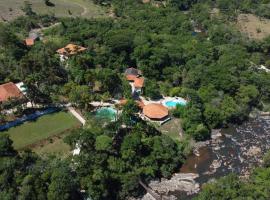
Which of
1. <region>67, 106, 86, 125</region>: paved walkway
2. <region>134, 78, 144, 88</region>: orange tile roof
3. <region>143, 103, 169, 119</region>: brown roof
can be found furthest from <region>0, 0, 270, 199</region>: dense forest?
<region>143, 103, 169, 119</region>: brown roof

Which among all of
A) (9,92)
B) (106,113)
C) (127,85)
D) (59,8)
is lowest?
(59,8)

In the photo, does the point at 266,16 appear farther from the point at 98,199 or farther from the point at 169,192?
the point at 98,199

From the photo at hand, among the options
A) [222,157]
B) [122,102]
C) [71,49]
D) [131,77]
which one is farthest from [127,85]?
[222,157]

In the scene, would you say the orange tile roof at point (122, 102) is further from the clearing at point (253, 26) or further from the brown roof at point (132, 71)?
the clearing at point (253, 26)

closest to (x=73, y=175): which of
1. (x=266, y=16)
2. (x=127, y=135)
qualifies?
(x=127, y=135)

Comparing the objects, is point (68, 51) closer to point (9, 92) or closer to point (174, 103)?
point (9, 92)

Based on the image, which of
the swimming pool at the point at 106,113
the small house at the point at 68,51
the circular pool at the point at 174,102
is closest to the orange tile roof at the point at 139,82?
the circular pool at the point at 174,102

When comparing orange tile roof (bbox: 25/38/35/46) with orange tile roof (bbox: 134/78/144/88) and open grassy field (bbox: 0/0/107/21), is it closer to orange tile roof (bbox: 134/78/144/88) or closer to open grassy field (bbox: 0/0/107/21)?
open grassy field (bbox: 0/0/107/21)

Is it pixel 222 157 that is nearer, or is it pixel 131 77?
pixel 222 157
